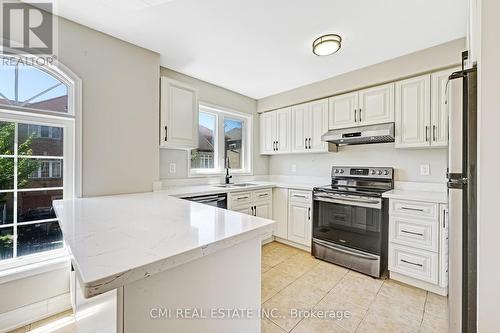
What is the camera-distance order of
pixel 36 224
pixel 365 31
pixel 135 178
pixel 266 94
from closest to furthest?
pixel 36 224 → pixel 365 31 → pixel 135 178 → pixel 266 94

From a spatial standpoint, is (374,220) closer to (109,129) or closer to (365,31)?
(365,31)

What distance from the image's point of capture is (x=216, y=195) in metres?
2.57

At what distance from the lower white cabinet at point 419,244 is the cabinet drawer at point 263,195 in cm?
156

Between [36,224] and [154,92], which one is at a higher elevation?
[154,92]

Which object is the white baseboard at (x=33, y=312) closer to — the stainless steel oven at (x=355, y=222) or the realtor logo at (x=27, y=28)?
the realtor logo at (x=27, y=28)

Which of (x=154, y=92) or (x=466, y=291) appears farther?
(x=154, y=92)

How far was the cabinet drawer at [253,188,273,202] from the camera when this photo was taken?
3.02 m

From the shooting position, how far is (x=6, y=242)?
1.67 meters

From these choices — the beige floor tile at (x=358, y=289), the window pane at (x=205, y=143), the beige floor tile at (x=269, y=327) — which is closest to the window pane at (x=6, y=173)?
the window pane at (x=205, y=143)

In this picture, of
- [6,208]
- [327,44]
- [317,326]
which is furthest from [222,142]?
[317,326]

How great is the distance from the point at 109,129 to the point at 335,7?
89.5 inches

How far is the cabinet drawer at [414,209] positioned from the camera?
2014 mm

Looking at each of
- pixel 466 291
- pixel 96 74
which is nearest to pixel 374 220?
pixel 466 291

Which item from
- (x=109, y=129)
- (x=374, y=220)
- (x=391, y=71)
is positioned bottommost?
(x=374, y=220)
